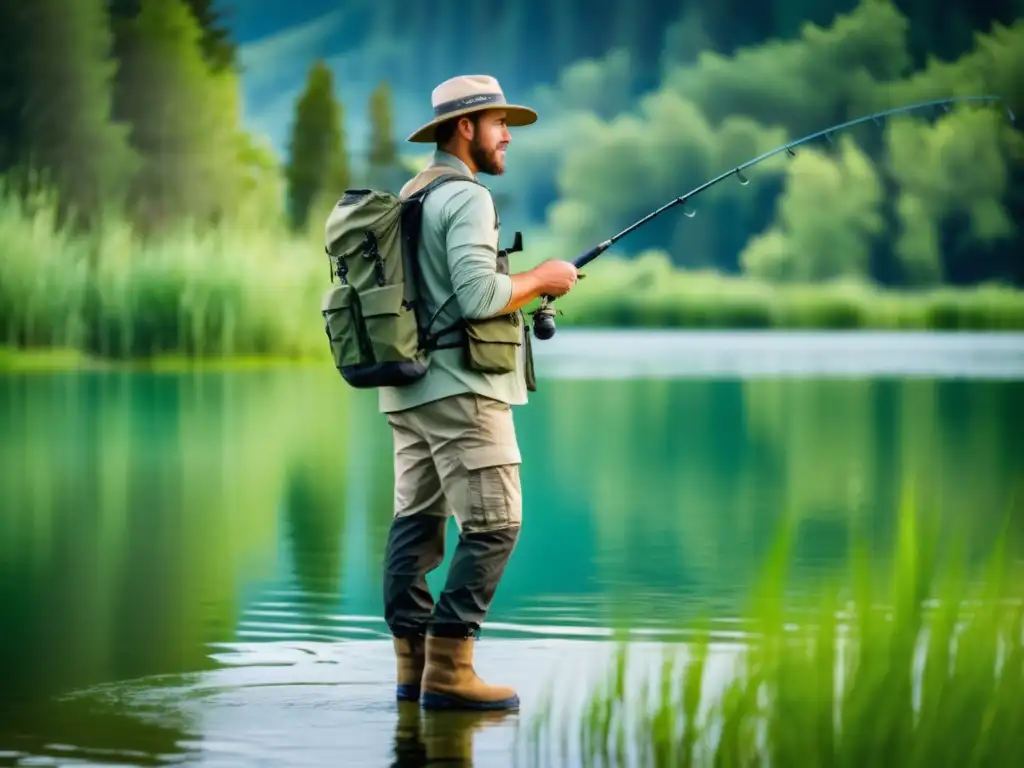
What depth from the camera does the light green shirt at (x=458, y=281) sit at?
5527 millimetres

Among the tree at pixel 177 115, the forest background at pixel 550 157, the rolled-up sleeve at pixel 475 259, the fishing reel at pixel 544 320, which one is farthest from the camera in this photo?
the tree at pixel 177 115

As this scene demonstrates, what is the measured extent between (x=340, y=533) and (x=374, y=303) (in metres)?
4.41

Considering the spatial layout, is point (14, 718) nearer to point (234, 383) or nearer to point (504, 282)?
point (504, 282)

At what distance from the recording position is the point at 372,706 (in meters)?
5.64

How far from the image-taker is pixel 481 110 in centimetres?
574

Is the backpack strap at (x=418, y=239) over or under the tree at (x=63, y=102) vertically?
under

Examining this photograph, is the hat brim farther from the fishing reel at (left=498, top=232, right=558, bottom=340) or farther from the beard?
the fishing reel at (left=498, top=232, right=558, bottom=340)

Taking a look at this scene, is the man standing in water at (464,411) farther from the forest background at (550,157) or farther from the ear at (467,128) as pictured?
the forest background at (550,157)

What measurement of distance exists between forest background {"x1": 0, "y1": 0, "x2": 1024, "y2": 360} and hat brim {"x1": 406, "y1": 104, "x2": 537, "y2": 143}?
A: 18.5 m

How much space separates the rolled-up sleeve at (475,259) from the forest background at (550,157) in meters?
18.9

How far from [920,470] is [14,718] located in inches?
316

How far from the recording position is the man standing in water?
18.2 ft


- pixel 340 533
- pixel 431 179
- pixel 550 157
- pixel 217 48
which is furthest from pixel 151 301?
pixel 550 157

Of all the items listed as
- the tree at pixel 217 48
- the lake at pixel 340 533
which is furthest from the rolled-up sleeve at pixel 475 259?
the tree at pixel 217 48
